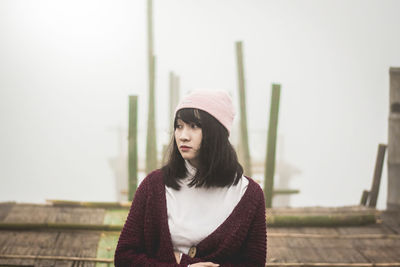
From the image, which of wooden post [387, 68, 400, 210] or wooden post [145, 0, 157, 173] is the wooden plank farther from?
wooden post [387, 68, 400, 210]

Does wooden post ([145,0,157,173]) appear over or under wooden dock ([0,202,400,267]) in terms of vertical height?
over

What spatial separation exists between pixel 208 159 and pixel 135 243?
18.4 inches

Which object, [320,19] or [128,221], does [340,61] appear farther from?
[128,221]

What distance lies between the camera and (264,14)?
2792cm

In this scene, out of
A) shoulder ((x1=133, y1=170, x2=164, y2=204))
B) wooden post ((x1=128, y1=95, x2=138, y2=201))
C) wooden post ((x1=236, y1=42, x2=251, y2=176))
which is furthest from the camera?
wooden post ((x1=236, y1=42, x2=251, y2=176))

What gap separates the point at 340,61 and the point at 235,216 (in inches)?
1564

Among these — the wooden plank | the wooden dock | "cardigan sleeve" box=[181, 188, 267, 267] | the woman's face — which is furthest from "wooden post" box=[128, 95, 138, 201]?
"cardigan sleeve" box=[181, 188, 267, 267]

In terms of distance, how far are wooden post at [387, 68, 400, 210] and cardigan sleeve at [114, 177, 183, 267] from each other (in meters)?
3.61

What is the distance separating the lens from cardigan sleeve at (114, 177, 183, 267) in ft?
4.48

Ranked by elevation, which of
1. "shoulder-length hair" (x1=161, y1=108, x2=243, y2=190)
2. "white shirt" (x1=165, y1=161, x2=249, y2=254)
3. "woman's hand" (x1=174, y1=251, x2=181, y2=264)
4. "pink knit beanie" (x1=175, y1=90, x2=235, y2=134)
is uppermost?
"pink knit beanie" (x1=175, y1=90, x2=235, y2=134)

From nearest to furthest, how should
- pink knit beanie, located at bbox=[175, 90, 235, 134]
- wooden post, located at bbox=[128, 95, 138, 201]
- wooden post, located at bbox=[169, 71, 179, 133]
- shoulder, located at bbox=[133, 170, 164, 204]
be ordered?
1. pink knit beanie, located at bbox=[175, 90, 235, 134]
2. shoulder, located at bbox=[133, 170, 164, 204]
3. wooden post, located at bbox=[128, 95, 138, 201]
4. wooden post, located at bbox=[169, 71, 179, 133]

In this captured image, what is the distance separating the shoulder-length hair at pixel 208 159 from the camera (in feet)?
4.37

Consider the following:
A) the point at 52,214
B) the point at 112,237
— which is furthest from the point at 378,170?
the point at 52,214

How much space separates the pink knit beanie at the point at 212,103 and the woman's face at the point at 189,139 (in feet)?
0.27
